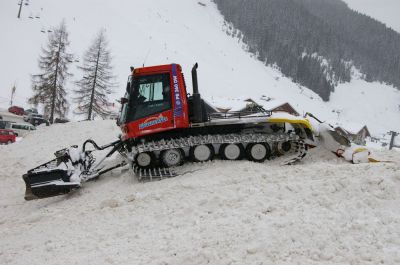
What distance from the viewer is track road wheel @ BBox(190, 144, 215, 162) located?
33.2ft

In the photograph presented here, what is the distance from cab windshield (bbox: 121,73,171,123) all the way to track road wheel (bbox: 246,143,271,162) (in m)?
2.49

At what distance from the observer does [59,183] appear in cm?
971

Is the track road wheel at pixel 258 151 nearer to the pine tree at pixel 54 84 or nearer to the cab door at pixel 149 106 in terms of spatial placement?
the cab door at pixel 149 106

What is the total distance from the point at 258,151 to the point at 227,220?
4.08 meters

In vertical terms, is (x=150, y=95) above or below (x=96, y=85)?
below

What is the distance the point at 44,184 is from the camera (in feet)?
31.4

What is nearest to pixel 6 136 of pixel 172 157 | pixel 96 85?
pixel 96 85

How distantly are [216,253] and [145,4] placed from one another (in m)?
113

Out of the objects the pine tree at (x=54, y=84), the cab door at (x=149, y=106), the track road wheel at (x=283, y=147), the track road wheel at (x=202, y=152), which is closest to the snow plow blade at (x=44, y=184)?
the cab door at (x=149, y=106)

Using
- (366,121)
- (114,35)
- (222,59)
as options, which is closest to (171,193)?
(114,35)

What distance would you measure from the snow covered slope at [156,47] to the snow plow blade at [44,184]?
4961 cm

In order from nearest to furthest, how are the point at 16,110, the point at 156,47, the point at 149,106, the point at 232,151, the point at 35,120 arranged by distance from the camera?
1. the point at 232,151
2. the point at 149,106
3. the point at 35,120
4. the point at 16,110
5. the point at 156,47

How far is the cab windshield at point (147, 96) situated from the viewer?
33.7ft

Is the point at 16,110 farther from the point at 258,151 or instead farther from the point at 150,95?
the point at 258,151
